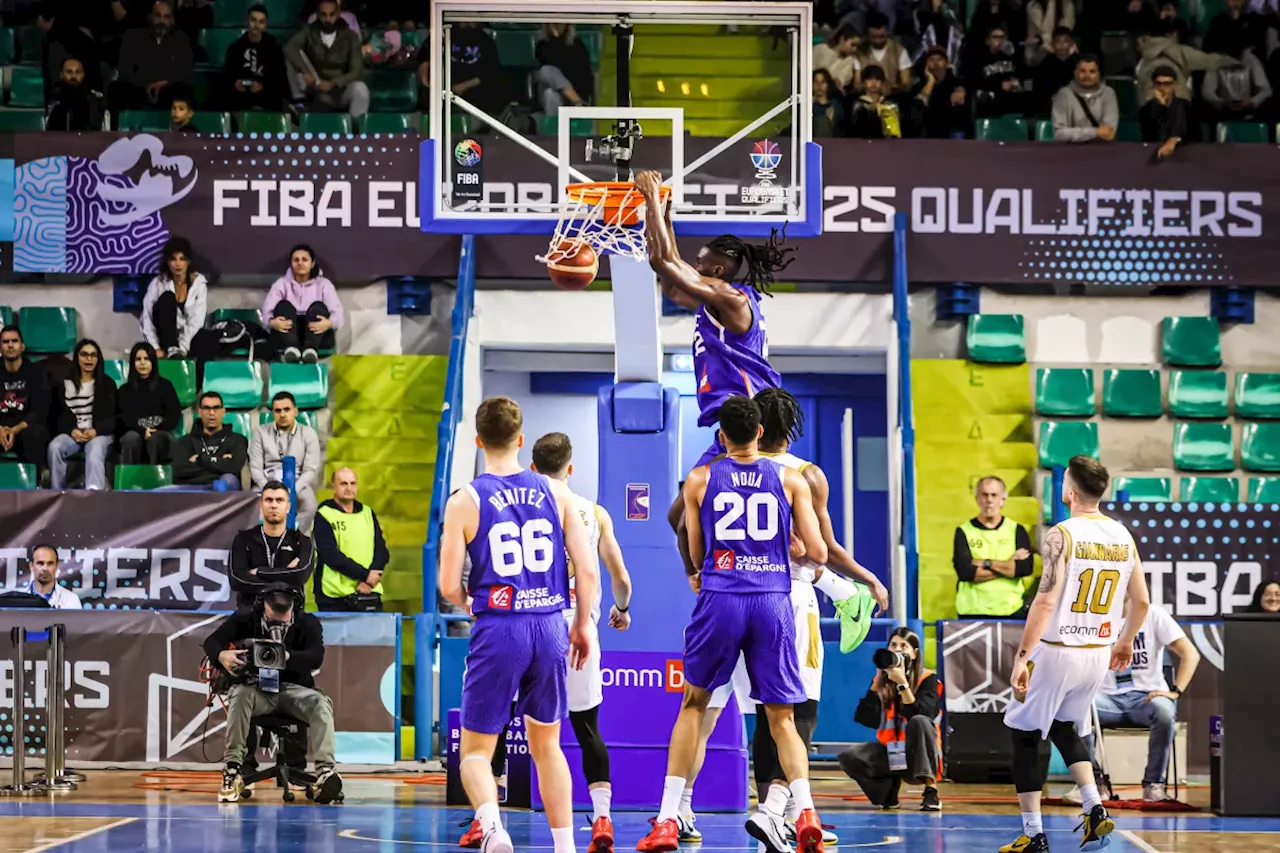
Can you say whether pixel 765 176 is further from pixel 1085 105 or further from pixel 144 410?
pixel 1085 105

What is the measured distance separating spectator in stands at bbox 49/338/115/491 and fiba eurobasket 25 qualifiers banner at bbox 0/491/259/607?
1362 mm

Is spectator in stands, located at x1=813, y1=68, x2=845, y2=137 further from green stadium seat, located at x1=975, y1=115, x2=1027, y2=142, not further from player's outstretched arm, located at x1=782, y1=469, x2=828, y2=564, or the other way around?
player's outstretched arm, located at x1=782, y1=469, x2=828, y2=564

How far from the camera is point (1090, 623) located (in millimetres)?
8797

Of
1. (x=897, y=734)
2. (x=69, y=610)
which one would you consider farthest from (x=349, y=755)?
(x=897, y=734)

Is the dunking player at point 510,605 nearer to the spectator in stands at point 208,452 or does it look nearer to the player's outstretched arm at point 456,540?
the player's outstretched arm at point 456,540

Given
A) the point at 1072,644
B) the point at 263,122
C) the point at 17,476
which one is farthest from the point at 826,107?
the point at 1072,644

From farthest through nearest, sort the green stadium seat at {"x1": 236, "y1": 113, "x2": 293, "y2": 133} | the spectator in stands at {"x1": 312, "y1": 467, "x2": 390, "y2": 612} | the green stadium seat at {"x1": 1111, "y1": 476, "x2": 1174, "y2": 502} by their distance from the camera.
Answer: the green stadium seat at {"x1": 236, "y1": 113, "x2": 293, "y2": 133} → the green stadium seat at {"x1": 1111, "y1": 476, "x2": 1174, "y2": 502} → the spectator in stands at {"x1": 312, "y1": 467, "x2": 390, "y2": 612}

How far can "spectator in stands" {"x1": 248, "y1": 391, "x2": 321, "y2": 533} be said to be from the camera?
49.3ft

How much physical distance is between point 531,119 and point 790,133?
70.9 inches

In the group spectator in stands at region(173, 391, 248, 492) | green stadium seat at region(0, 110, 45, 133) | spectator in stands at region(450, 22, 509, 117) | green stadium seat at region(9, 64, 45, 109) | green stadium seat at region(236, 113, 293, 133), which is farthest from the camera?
green stadium seat at region(9, 64, 45, 109)

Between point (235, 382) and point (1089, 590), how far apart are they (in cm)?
956

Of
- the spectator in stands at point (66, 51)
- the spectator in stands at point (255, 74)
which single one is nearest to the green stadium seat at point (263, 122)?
the spectator in stands at point (255, 74)

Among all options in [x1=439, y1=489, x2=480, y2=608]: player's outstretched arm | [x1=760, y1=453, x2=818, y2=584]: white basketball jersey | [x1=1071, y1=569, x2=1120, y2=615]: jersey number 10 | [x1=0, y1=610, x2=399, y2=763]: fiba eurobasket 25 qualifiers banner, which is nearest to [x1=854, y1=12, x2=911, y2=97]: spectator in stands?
Answer: [x1=0, y1=610, x2=399, y2=763]: fiba eurobasket 25 qualifiers banner

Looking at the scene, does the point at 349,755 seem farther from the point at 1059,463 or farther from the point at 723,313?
the point at 1059,463
